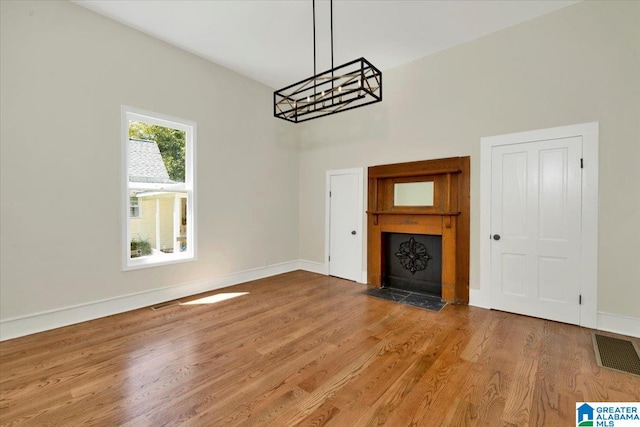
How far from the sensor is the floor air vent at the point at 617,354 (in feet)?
7.61

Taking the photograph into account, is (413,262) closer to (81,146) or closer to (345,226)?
(345,226)

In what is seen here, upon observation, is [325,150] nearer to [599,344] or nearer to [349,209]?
[349,209]

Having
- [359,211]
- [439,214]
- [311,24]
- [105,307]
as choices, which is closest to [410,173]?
[439,214]

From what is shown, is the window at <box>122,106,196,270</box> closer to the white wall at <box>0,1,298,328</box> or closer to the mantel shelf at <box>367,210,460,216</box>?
the white wall at <box>0,1,298,328</box>

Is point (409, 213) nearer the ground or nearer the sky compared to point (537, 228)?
nearer the sky

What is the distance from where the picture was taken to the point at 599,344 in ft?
8.86

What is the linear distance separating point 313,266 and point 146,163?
3437 millimetres

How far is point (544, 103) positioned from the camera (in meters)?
3.32

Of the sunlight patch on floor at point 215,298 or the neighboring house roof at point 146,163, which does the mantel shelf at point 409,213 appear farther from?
the neighboring house roof at point 146,163

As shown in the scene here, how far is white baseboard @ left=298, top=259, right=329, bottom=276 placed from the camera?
5.53 m

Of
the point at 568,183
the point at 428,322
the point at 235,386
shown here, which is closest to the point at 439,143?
the point at 568,183

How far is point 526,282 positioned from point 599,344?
879 millimetres

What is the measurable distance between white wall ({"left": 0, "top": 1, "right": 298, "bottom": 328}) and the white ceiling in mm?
391

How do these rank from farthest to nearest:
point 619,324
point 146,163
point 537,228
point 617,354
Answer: point 146,163, point 537,228, point 619,324, point 617,354
